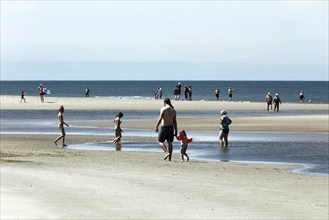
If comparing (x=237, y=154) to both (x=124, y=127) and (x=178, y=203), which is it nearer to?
(x=178, y=203)

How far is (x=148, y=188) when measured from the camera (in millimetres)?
15852

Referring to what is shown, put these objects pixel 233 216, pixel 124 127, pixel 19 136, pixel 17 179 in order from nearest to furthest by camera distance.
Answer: pixel 233 216 < pixel 17 179 < pixel 19 136 < pixel 124 127

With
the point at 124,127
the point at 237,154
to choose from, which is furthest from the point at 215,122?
the point at 237,154

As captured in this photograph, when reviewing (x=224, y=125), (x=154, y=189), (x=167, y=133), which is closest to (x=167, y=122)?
(x=167, y=133)

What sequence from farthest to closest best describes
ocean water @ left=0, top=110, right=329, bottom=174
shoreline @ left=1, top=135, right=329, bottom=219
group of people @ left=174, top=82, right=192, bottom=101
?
1. group of people @ left=174, top=82, right=192, bottom=101
2. ocean water @ left=0, top=110, right=329, bottom=174
3. shoreline @ left=1, top=135, right=329, bottom=219

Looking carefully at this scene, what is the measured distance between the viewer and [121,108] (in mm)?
61656

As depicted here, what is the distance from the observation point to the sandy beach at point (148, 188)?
44.2ft

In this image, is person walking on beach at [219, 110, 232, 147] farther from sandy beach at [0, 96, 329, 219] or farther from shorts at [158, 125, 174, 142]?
shorts at [158, 125, 174, 142]

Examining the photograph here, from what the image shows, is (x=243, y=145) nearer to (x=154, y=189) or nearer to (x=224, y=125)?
(x=224, y=125)

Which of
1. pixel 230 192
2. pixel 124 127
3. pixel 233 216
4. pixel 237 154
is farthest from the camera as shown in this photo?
pixel 124 127

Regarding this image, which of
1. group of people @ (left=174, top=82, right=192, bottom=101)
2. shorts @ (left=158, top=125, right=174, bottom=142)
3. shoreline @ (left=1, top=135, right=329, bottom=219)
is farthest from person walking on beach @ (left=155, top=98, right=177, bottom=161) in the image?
group of people @ (left=174, top=82, right=192, bottom=101)

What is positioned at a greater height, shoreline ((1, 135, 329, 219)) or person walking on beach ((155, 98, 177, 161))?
person walking on beach ((155, 98, 177, 161))

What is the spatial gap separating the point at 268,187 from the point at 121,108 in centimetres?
4562

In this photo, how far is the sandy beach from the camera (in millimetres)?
13477
